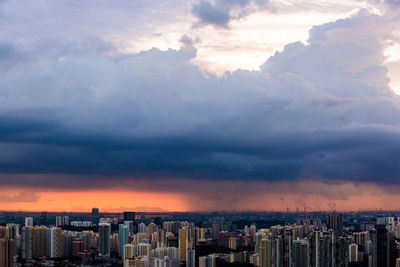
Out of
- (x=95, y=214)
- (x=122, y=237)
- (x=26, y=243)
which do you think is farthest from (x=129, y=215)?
(x=26, y=243)

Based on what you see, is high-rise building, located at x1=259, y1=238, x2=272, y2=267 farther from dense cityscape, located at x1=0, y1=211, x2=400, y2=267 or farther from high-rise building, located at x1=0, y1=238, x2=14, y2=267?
high-rise building, located at x1=0, y1=238, x2=14, y2=267

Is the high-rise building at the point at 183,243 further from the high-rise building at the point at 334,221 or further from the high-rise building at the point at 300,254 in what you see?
the high-rise building at the point at 334,221

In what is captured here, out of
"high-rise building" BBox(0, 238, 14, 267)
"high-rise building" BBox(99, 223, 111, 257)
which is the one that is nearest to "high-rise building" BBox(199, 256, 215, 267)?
"high-rise building" BBox(99, 223, 111, 257)

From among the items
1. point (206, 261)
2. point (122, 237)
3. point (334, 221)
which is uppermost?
point (334, 221)

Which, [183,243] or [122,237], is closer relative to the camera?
[183,243]

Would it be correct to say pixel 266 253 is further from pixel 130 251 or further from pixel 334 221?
pixel 334 221

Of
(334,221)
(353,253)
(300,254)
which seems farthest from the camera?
(334,221)
